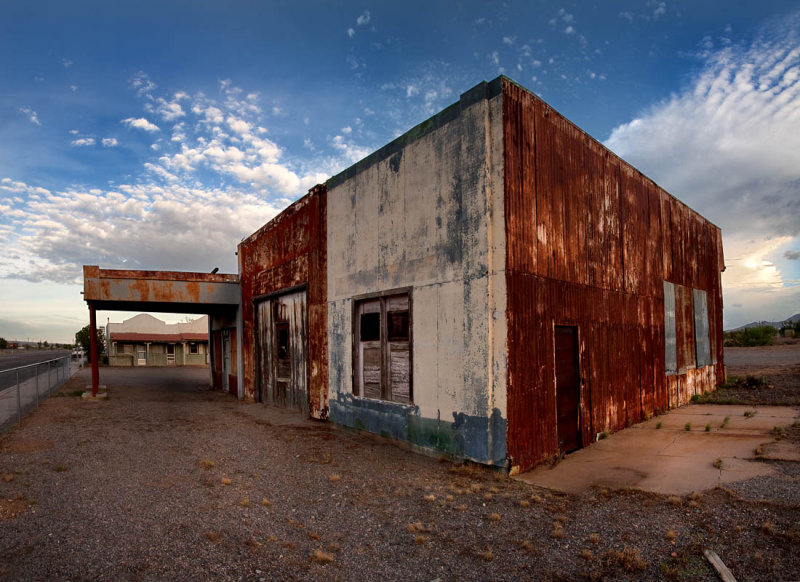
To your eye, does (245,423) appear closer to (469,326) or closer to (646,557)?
(469,326)

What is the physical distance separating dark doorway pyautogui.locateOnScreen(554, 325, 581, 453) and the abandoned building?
0.04 meters

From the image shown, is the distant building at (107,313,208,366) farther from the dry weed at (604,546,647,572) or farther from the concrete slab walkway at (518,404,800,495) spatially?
the dry weed at (604,546,647,572)

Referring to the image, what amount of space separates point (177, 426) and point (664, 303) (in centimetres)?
1197

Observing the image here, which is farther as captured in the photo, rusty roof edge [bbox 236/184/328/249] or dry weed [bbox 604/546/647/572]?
rusty roof edge [bbox 236/184/328/249]

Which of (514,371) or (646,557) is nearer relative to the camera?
(646,557)

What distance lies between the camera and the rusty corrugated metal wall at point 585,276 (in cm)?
682

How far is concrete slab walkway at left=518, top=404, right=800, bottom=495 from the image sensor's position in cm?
589

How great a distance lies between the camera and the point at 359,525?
4922 mm

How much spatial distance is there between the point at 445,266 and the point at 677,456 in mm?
4500

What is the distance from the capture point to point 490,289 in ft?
21.8

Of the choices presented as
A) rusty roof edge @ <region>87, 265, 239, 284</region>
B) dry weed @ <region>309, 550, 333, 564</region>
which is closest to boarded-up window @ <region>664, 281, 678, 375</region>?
dry weed @ <region>309, 550, 333, 564</region>

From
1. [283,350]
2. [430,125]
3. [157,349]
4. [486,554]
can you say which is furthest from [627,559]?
[157,349]

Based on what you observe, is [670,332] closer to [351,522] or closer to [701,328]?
[701,328]

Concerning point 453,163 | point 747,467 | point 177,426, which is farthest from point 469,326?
point 177,426
